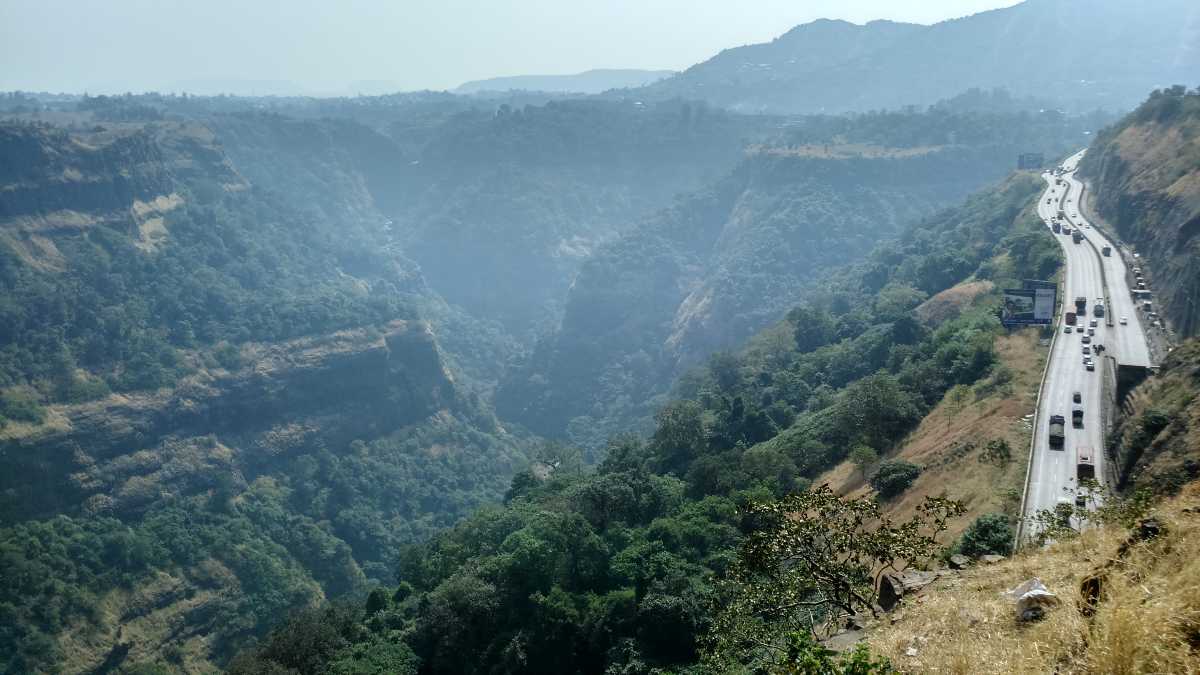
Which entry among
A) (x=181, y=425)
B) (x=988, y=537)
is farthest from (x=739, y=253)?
(x=988, y=537)

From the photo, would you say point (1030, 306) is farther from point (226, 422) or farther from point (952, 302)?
point (226, 422)

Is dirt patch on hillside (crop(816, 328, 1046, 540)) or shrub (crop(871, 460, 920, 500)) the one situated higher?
dirt patch on hillside (crop(816, 328, 1046, 540))

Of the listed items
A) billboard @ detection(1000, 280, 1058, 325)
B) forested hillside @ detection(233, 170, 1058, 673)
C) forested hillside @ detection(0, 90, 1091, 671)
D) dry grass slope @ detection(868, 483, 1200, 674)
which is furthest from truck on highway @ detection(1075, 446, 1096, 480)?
billboard @ detection(1000, 280, 1058, 325)

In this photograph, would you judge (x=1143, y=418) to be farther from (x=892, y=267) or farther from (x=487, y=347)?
(x=487, y=347)

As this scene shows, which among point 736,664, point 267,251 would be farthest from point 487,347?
point 736,664

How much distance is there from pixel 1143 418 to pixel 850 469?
1810cm

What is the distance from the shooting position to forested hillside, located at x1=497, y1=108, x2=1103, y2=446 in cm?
14800

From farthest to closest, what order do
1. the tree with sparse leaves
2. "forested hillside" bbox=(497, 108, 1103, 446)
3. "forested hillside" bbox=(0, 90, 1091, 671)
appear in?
"forested hillside" bbox=(497, 108, 1103, 446), "forested hillside" bbox=(0, 90, 1091, 671), the tree with sparse leaves

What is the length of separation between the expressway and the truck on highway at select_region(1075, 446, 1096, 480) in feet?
0.58

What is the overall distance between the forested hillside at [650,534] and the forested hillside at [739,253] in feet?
192

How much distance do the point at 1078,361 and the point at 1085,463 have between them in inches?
705

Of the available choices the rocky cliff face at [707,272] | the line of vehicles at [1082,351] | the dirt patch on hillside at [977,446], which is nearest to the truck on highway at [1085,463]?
the line of vehicles at [1082,351]

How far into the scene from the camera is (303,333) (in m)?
120

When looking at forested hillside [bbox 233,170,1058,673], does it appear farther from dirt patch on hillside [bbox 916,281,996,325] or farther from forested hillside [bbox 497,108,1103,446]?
forested hillside [bbox 497,108,1103,446]
